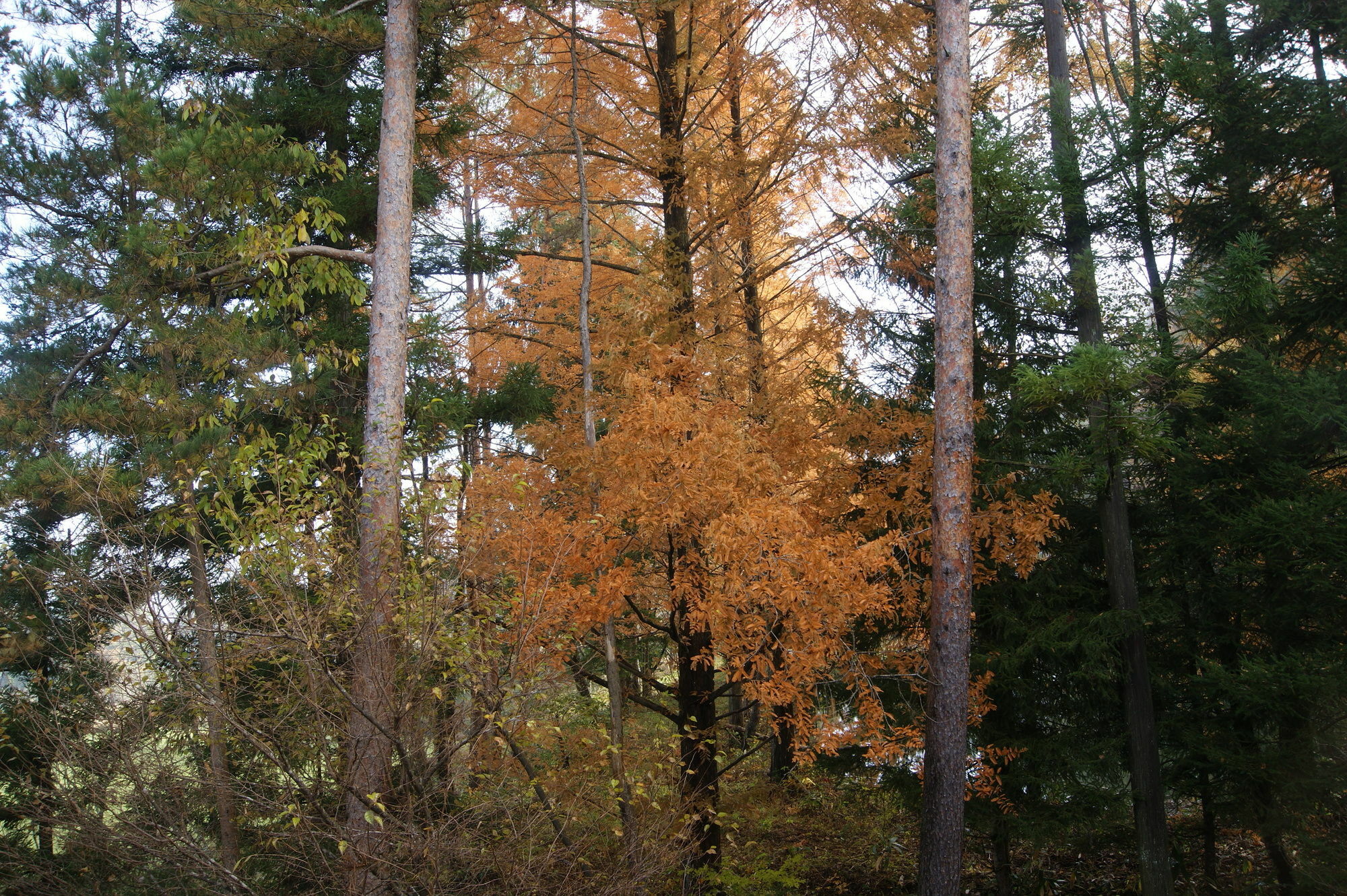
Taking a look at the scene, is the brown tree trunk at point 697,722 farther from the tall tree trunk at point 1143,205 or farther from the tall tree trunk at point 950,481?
the tall tree trunk at point 1143,205

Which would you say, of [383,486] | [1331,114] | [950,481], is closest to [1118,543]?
[950,481]

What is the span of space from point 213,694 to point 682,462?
10.8 ft

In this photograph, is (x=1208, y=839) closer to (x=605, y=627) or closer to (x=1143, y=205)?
(x=1143, y=205)

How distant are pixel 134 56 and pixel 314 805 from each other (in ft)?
28.5

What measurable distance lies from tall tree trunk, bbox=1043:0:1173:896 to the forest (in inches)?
1.8

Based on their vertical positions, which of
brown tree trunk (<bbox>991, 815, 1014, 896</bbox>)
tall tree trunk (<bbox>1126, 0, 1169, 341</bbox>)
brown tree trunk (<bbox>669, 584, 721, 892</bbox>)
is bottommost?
brown tree trunk (<bbox>991, 815, 1014, 896</bbox>)

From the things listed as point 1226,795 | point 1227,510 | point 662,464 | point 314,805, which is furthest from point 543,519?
point 1226,795

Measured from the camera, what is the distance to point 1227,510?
773cm

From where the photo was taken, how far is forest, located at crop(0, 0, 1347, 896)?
194 inches

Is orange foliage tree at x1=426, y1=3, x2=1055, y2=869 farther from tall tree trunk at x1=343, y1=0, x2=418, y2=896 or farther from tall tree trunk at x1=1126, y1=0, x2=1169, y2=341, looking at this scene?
tall tree trunk at x1=1126, y1=0, x2=1169, y2=341

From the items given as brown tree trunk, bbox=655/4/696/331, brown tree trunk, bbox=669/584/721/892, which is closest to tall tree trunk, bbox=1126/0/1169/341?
brown tree trunk, bbox=655/4/696/331

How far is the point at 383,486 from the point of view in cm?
603

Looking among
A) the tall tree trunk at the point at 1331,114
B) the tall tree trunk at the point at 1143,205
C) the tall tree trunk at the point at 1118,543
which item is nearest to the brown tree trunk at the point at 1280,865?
the tall tree trunk at the point at 1118,543

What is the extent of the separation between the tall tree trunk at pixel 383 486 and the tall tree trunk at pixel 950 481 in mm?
3923
